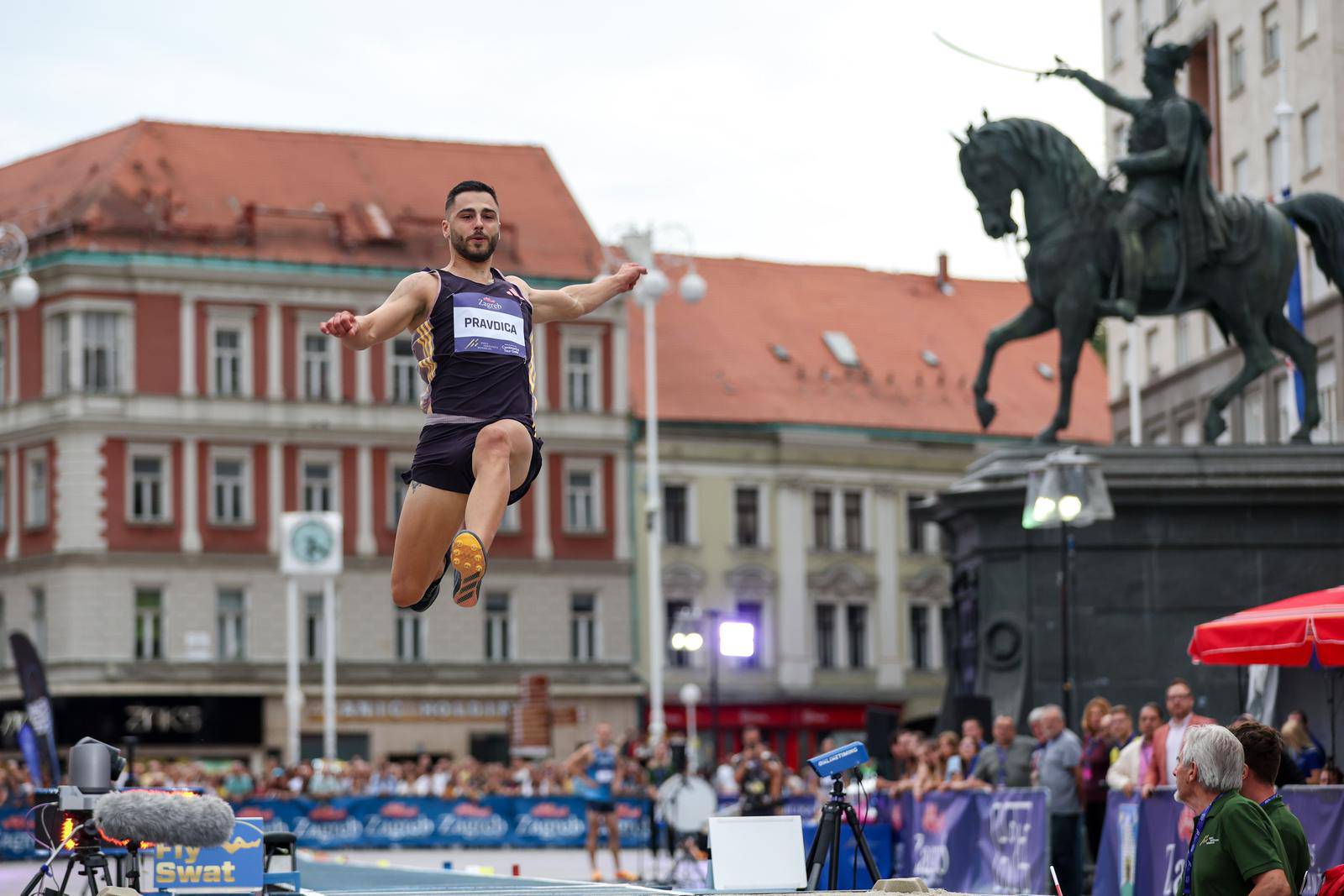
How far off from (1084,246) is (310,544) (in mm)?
30630

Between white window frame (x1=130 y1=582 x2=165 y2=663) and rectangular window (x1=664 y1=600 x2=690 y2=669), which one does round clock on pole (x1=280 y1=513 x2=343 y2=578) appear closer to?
white window frame (x1=130 y1=582 x2=165 y2=663)

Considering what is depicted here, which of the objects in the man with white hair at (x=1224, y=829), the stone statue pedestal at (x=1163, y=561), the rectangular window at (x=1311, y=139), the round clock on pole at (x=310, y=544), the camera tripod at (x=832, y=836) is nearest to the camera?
the man with white hair at (x=1224, y=829)

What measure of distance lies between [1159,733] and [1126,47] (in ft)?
148

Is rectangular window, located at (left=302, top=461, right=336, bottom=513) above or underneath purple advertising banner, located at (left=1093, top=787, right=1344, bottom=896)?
above

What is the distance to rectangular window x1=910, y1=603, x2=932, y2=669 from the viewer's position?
7200cm

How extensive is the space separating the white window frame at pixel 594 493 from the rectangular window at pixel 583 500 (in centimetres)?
2

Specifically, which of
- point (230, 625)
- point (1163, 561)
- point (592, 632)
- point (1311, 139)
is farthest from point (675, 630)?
point (1163, 561)

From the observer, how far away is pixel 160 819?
1261 centimetres

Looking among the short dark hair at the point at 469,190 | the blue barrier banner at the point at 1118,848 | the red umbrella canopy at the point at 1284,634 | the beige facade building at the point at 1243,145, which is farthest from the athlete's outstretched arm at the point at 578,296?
the beige facade building at the point at 1243,145

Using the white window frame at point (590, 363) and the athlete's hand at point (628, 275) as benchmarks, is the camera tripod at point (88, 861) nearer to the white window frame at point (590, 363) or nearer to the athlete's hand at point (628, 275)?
the athlete's hand at point (628, 275)

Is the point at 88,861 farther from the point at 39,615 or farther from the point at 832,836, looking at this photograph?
the point at 39,615

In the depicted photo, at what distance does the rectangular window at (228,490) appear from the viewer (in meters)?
62.9

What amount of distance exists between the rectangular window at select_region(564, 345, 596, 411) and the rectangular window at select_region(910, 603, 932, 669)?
11.9 metres

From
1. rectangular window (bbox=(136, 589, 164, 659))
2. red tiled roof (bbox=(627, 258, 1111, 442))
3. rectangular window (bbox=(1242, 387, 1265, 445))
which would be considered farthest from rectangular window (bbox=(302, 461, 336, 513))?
rectangular window (bbox=(1242, 387, 1265, 445))
